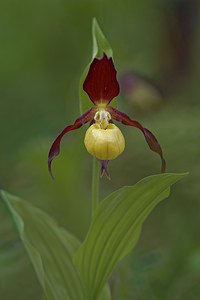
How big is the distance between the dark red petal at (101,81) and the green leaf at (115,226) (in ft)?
0.69

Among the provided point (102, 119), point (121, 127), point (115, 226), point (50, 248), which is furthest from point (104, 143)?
point (121, 127)

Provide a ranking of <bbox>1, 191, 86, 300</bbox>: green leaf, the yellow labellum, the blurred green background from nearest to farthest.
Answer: the yellow labellum → <bbox>1, 191, 86, 300</bbox>: green leaf → the blurred green background

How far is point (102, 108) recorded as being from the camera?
79cm

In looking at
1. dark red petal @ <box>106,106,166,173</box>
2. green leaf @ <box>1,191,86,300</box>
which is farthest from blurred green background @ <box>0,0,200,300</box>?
dark red petal @ <box>106,106,166,173</box>

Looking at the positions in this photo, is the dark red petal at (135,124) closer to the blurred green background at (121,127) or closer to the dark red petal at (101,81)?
the dark red petal at (101,81)

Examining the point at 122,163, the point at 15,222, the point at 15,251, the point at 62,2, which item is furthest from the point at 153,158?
the point at 62,2

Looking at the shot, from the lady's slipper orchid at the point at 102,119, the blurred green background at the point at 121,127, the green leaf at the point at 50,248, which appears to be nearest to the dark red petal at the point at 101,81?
the lady's slipper orchid at the point at 102,119

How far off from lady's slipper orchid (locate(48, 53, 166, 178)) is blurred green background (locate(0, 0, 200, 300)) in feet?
1.89

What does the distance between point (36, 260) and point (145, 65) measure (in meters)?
1.99

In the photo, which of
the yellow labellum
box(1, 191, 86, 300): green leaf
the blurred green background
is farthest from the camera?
the blurred green background

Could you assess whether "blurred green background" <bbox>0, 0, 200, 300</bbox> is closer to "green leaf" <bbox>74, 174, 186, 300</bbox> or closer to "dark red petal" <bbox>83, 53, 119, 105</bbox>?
"green leaf" <bbox>74, 174, 186, 300</bbox>

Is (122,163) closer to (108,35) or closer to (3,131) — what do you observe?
(3,131)

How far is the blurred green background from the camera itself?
130cm

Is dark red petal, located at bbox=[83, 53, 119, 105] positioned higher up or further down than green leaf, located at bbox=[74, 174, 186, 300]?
higher up
